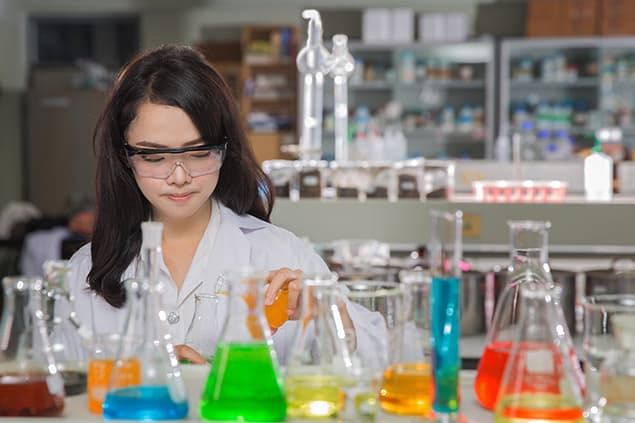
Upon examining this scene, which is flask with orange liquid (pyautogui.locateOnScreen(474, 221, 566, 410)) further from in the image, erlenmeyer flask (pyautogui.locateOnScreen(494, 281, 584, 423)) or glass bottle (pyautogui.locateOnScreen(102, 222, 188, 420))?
glass bottle (pyautogui.locateOnScreen(102, 222, 188, 420))

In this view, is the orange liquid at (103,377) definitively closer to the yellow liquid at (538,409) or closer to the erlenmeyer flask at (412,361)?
the erlenmeyer flask at (412,361)

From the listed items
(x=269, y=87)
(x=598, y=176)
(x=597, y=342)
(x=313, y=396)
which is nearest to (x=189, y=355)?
(x=313, y=396)

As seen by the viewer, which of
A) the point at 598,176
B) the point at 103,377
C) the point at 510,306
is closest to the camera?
the point at 103,377

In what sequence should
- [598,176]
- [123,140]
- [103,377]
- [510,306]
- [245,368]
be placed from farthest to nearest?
[598,176], [123,140], [510,306], [103,377], [245,368]

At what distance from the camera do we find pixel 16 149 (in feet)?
31.1

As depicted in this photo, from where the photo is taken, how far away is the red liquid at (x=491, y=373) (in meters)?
1.15

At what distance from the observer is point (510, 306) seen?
1232mm

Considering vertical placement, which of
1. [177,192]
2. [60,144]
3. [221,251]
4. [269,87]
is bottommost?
[221,251]

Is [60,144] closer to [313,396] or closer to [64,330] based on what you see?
[64,330]

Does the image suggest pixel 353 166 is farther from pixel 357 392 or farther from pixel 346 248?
pixel 357 392

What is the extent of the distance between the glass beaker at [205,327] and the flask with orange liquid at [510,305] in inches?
15.1

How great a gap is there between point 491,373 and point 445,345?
0.45 ft

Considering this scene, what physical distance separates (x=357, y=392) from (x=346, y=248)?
1969mm

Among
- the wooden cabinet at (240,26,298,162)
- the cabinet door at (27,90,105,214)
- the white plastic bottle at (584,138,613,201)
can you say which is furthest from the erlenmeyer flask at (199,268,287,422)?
the cabinet door at (27,90,105,214)
